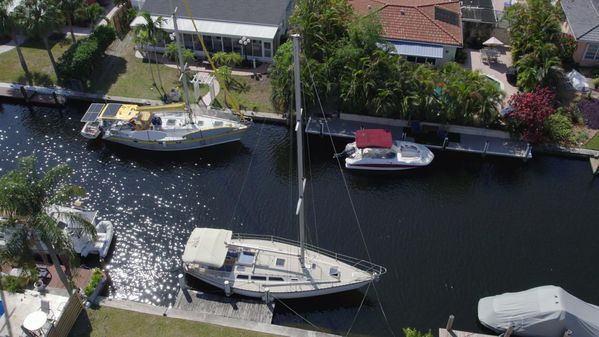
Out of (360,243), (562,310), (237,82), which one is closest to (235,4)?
(237,82)

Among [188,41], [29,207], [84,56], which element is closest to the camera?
[29,207]

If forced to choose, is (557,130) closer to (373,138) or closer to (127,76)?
(373,138)

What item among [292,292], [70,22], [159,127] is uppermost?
[70,22]

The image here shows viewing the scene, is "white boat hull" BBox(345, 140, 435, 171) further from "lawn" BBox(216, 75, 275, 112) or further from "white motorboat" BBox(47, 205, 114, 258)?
"white motorboat" BBox(47, 205, 114, 258)

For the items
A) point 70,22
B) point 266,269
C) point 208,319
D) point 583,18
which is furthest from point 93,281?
point 583,18

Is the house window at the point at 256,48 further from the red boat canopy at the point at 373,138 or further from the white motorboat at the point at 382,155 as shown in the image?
the white motorboat at the point at 382,155
